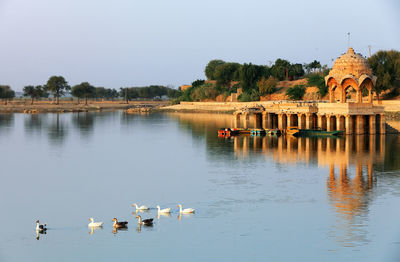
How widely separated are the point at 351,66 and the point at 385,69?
48.8 m

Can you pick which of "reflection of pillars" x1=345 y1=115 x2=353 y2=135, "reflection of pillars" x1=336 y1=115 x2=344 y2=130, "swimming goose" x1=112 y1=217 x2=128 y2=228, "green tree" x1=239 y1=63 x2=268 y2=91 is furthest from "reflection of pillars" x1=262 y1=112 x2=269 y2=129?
Result: "green tree" x1=239 y1=63 x2=268 y2=91

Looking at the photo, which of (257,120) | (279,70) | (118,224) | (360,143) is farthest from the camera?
(279,70)

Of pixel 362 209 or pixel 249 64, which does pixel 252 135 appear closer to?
pixel 362 209

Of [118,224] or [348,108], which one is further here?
[348,108]

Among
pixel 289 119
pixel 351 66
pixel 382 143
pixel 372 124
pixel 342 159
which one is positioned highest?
pixel 351 66

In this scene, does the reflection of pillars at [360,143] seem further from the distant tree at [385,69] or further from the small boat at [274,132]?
the distant tree at [385,69]

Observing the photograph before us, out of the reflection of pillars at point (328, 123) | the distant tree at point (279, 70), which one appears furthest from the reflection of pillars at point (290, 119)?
the distant tree at point (279, 70)

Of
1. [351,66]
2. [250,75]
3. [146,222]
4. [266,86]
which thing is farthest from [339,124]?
[250,75]

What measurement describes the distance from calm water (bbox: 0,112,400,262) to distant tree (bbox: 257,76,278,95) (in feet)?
333

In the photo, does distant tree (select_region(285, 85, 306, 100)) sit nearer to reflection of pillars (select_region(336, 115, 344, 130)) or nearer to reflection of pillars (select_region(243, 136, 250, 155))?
reflection of pillars (select_region(243, 136, 250, 155))

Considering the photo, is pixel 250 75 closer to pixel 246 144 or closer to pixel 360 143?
pixel 246 144

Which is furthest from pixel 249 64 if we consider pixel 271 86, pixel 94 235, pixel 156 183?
pixel 94 235

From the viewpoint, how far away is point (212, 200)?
145ft

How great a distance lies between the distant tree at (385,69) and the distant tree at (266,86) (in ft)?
154
